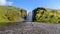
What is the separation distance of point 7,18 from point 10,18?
3496 mm

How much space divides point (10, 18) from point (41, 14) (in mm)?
44719

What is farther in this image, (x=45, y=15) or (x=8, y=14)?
(x=8, y=14)

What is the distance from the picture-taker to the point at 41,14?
5871 inches

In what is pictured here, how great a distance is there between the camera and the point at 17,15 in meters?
195

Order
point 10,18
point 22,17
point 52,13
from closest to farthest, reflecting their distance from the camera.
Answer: point 52,13
point 10,18
point 22,17

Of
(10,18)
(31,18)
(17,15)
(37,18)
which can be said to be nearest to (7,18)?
(10,18)

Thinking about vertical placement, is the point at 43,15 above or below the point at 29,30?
below

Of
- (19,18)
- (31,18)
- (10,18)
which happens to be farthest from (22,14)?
(31,18)

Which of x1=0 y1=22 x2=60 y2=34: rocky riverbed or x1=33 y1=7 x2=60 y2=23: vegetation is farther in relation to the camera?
x1=33 y1=7 x2=60 y2=23: vegetation

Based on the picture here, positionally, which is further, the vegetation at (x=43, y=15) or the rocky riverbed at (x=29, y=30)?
the vegetation at (x=43, y=15)

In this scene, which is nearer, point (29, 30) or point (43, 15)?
point (29, 30)

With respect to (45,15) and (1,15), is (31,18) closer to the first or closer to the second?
(45,15)

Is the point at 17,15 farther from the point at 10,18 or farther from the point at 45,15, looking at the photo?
the point at 45,15

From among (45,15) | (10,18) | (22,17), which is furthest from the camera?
(22,17)
